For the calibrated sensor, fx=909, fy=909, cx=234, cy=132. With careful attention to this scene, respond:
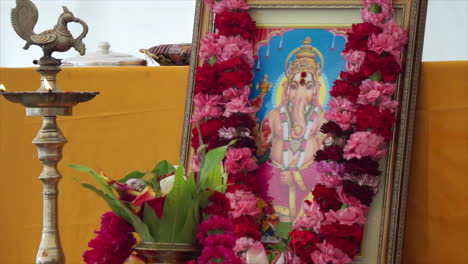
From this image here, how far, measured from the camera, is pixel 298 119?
10.8 ft

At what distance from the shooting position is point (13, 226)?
3.77 metres

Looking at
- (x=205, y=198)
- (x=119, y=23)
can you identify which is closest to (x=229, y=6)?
(x=205, y=198)

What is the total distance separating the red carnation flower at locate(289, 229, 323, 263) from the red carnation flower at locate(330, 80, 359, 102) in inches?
19.2

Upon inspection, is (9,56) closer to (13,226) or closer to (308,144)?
(13,226)

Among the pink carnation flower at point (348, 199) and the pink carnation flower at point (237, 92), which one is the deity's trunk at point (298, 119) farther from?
the pink carnation flower at point (348, 199)

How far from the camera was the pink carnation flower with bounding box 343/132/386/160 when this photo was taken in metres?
3.05

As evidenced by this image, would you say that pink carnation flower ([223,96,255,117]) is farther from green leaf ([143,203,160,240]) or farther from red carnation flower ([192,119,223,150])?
green leaf ([143,203,160,240])

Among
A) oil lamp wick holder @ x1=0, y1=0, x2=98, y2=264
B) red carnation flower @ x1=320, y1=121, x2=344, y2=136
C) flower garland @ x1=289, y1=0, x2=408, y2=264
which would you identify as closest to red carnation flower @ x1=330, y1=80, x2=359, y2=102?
flower garland @ x1=289, y1=0, x2=408, y2=264

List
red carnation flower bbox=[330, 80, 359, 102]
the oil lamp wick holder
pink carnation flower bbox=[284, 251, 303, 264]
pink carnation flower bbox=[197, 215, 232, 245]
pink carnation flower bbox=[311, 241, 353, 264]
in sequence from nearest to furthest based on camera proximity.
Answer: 1. pink carnation flower bbox=[197, 215, 232, 245]
2. the oil lamp wick holder
3. pink carnation flower bbox=[284, 251, 303, 264]
4. pink carnation flower bbox=[311, 241, 353, 264]
5. red carnation flower bbox=[330, 80, 359, 102]

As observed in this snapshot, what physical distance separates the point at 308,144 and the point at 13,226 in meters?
1.32

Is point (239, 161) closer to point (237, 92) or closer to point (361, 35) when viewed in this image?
point (237, 92)


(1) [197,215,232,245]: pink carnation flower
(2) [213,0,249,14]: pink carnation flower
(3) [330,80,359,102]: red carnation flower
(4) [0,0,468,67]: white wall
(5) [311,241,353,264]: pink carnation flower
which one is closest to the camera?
(1) [197,215,232,245]: pink carnation flower

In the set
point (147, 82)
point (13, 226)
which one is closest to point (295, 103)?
point (147, 82)

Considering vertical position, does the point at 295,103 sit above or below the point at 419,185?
above
